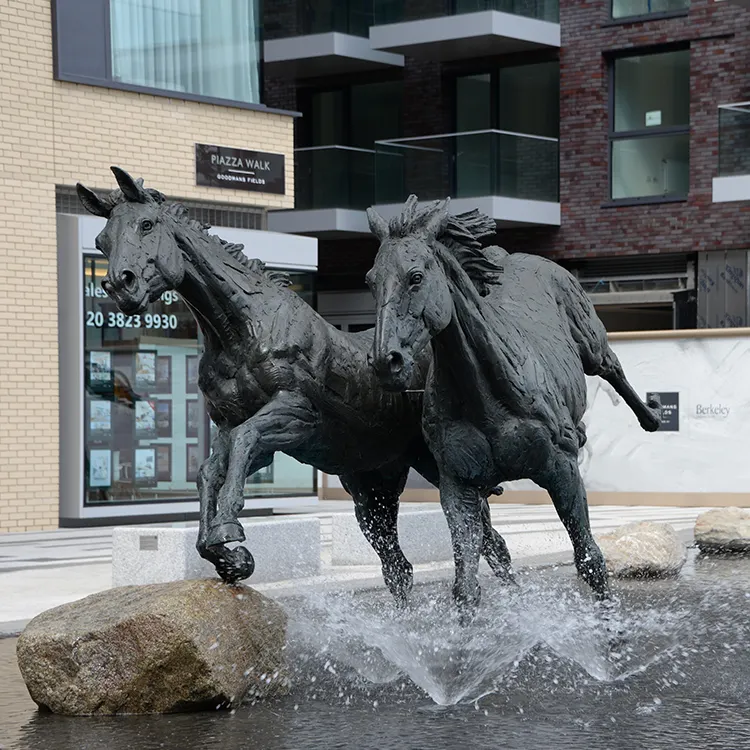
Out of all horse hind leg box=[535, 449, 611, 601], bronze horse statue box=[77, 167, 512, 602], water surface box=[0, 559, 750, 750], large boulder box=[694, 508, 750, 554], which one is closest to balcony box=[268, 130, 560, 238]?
large boulder box=[694, 508, 750, 554]

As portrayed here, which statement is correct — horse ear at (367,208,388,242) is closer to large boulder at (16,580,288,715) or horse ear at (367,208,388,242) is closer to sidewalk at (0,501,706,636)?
large boulder at (16,580,288,715)

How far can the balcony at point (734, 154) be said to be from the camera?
83.8ft

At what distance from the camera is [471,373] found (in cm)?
737

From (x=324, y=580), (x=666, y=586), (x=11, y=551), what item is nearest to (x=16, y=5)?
(x=11, y=551)

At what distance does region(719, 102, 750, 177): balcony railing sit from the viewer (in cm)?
2555

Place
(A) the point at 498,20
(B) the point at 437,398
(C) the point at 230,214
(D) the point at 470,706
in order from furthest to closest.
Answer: (A) the point at 498,20
(C) the point at 230,214
(B) the point at 437,398
(D) the point at 470,706

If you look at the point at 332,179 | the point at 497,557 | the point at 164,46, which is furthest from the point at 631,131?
the point at 497,557

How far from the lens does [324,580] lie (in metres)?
12.3

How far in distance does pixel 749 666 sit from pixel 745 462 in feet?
46.2

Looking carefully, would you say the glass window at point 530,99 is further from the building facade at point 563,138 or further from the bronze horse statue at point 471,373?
the bronze horse statue at point 471,373

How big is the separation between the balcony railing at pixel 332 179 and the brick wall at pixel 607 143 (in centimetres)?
295

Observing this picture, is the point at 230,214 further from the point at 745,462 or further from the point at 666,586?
the point at 666,586

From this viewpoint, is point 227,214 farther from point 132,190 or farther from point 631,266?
point 132,190

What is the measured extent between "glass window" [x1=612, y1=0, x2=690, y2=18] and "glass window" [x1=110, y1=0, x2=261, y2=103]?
10.3 m
